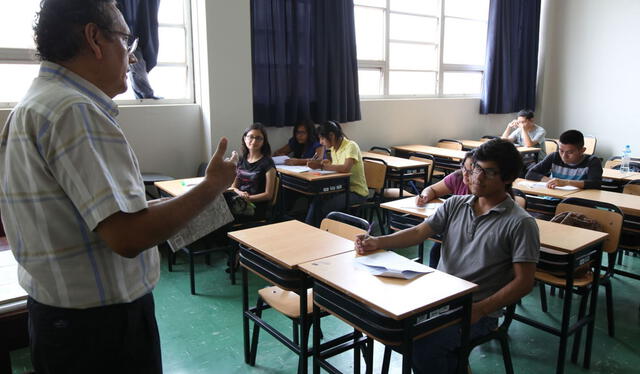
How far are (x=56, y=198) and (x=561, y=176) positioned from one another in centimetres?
388

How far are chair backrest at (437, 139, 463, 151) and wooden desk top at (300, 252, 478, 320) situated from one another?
4694mm

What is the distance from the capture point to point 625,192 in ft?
11.9

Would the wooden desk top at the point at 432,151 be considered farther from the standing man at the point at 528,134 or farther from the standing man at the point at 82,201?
the standing man at the point at 82,201

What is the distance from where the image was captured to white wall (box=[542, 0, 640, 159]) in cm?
656

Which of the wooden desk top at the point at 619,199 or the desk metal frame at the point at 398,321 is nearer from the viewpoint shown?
the desk metal frame at the point at 398,321

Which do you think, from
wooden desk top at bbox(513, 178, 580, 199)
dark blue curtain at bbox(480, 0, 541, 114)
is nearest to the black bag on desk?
wooden desk top at bbox(513, 178, 580, 199)

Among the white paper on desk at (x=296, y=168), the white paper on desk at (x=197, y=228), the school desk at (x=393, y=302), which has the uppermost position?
the white paper on desk at (x=197, y=228)

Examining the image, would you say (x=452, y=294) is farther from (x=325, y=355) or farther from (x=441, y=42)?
(x=441, y=42)

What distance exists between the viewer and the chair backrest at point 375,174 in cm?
444

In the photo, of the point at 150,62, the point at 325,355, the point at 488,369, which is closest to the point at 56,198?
the point at 325,355

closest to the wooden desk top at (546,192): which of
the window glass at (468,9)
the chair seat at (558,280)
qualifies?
the chair seat at (558,280)

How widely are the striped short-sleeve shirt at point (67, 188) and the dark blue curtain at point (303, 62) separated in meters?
4.07

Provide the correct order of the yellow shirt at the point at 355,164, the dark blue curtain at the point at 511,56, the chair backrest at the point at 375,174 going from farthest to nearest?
1. the dark blue curtain at the point at 511,56
2. the chair backrest at the point at 375,174
3. the yellow shirt at the point at 355,164

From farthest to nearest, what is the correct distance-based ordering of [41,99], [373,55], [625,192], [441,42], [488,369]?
[441,42] < [373,55] < [625,192] < [488,369] < [41,99]
